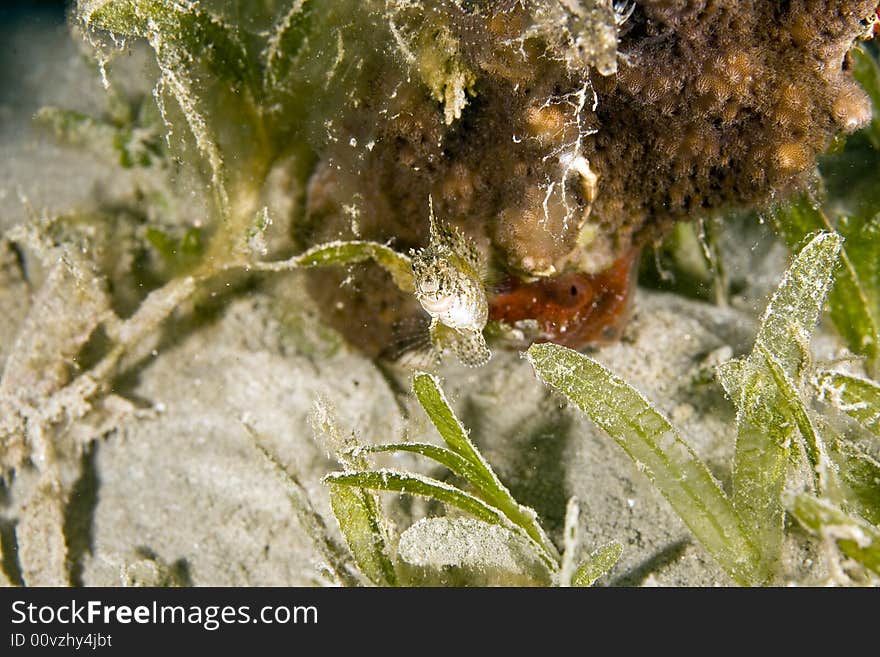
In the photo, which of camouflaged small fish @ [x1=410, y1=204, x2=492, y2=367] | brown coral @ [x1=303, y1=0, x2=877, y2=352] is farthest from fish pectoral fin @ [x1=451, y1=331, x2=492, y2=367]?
brown coral @ [x1=303, y1=0, x2=877, y2=352]

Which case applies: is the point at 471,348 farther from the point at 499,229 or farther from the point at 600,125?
the point at 600,125

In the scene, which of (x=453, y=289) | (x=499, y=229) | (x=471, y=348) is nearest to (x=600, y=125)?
(x=499, y=229)

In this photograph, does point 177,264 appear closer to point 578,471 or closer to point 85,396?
point 85,396

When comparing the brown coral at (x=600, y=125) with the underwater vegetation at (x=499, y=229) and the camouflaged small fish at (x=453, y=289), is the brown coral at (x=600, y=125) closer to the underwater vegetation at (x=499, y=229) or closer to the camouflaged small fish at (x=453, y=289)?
the underwater vegetation at (x=499, y=229)

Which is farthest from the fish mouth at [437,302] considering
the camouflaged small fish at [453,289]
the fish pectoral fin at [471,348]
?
the fish pectoral fin at [471,348]

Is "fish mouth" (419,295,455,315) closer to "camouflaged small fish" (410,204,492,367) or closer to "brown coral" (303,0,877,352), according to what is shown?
"camouflaged small fish" (410,204,492,367)
